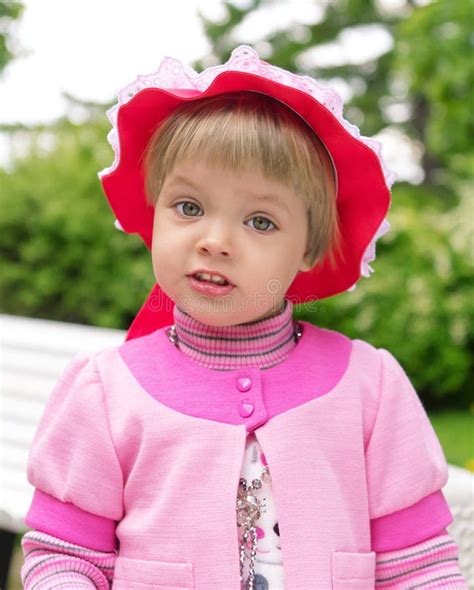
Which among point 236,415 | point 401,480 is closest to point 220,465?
point 236,415

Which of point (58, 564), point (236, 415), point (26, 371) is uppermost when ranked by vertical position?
point (26, 371)

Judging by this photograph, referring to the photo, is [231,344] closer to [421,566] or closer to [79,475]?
[79,475]

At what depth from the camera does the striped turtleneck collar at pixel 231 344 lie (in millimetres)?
1519

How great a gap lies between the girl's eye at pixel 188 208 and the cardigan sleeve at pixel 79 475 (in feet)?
1.16

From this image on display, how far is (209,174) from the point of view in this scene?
1.41 m

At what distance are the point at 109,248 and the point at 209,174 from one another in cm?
379

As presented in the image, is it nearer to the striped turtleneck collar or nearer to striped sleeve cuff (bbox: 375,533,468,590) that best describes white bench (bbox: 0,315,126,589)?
the striped turtleneck collar

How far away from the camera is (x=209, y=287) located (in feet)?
4.65

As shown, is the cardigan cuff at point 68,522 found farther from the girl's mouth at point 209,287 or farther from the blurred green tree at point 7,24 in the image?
the blurred green tree at point 7,24

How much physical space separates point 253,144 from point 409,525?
75 centimetres

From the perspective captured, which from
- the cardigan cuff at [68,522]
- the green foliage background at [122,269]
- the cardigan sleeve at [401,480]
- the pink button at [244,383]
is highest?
the green foliage background at [122,269]

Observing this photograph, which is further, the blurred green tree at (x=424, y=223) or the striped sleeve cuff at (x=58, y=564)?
the blurred green tree at (x=424, y=223)

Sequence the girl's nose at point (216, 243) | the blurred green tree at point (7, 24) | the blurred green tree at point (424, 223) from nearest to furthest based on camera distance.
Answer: the girl's nose at point (216, 243) < the blurred green tree at point (7, 24) < the blurred green tree at point (424, 223)

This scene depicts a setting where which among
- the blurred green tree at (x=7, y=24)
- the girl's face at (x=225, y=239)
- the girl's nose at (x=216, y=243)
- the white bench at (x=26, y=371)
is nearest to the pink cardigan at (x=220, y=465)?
the girl's face at (x=225, y=239)
